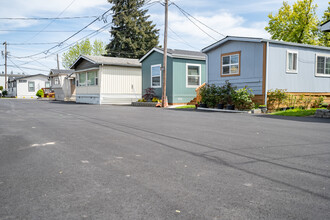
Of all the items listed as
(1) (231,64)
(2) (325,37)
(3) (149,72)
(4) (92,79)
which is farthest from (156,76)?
(2) (325,37)

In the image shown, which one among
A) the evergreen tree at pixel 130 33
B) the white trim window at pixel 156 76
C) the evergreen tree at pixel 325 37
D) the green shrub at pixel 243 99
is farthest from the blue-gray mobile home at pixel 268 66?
the evergreen tree at pixel 130 33

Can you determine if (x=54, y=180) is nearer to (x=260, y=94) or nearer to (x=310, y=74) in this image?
(x=260, y=94)

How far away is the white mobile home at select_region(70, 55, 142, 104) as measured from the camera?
26406 mm

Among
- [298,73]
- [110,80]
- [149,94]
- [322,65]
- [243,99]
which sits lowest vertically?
[243,99]

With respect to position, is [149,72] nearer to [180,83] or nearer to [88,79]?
[180,83]

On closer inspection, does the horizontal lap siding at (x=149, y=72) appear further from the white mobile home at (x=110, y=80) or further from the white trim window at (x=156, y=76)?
the white mobile home at (x=110, y=80)

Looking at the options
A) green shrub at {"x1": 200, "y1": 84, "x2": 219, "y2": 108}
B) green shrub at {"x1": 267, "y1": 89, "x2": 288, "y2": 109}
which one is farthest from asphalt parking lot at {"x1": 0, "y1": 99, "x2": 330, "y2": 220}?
green shrub at {"x1": 200, "y1": 84, "x2": 219, "y2": 108}

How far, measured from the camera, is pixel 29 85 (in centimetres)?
5500

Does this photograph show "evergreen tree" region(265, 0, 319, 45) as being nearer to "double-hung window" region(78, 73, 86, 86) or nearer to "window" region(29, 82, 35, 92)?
"double-hung window" region(78, 73, 86, 86)

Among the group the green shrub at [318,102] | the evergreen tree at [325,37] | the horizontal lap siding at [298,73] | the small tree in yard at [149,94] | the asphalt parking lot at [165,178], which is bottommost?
the asphalt parking lot at [165,178]

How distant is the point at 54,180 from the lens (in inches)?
151

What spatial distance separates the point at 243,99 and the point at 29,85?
49.9 meters

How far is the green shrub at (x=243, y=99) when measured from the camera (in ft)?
50.1

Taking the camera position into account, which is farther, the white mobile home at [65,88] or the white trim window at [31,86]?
the white trim window at [31,86]
